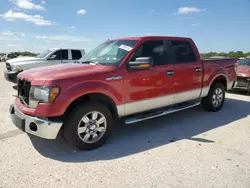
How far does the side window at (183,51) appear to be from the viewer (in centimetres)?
511

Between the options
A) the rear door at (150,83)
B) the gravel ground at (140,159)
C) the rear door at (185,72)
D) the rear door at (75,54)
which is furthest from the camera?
the rear door at (75,54)

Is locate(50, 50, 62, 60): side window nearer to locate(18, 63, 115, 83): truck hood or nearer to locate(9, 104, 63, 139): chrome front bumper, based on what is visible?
locate(18, 63, 115, 83): truck hood

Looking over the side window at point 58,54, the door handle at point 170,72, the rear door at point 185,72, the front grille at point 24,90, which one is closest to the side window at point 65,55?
the side window at point 58,54

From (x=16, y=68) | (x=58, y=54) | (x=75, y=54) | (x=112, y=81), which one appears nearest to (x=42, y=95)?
(x=112, y=81)

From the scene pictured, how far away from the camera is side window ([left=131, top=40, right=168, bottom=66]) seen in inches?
174

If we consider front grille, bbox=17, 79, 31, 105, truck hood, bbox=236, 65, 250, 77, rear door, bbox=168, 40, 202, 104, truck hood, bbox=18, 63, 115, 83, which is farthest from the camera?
truck hood, bbox=236, 65, 250, 77

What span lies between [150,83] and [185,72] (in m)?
1.15

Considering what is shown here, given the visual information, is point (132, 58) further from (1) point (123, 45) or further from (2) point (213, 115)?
(2) point (213, 115)

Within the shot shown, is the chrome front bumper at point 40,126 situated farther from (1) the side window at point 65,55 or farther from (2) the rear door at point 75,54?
(2) the rear door at point 75,54

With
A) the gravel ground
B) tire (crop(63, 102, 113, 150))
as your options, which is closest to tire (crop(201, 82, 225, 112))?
the gravel ground

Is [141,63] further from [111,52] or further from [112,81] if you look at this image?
[111,52]

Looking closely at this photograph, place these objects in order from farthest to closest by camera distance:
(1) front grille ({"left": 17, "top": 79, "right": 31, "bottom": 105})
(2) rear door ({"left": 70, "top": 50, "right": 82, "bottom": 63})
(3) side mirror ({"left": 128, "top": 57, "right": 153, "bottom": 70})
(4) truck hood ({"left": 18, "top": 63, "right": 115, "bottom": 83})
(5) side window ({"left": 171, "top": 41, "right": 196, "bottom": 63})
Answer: (2) rear door ({"left": 70, "top": 50, "right": 82, "bottom": 63}) < (5) side window ({"left": 171, "top": 41, "right": 196, "bottom": 63}) < (3) side mirror ({"left": 128, "top": 57, "right": 153, "bottom": 70}) < (1) front grille ({"left": 17, "top": 79, "right": 31, "bottom": 105}) < (4) truck hood ({"left": 18, "top": 63, "right": 115, "bottom": 83})

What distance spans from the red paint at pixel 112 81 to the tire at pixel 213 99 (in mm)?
654

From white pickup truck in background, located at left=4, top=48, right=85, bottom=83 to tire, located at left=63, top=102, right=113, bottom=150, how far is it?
6794 millimetres
